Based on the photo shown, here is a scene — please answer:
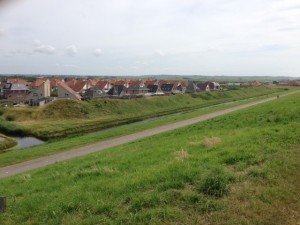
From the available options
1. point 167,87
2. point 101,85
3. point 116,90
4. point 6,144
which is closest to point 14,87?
point 101,85

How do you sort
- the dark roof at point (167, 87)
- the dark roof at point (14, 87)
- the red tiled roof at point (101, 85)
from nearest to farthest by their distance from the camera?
the dark roof at point (14, 87)
the red tiled roof at point (101, 85)
the dark roof at point (167, 87)

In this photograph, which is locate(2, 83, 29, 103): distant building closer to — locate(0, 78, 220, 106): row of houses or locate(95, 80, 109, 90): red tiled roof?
locate(0, 78, 220, 106): row of houses

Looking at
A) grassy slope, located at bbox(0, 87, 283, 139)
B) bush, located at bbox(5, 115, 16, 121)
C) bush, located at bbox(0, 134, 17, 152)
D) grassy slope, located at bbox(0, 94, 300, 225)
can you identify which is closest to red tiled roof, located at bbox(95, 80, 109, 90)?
grassy slope, located at bbox(0, 87, 283, 139)

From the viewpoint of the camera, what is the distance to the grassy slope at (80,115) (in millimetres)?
42531

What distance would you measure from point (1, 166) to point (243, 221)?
736 inches

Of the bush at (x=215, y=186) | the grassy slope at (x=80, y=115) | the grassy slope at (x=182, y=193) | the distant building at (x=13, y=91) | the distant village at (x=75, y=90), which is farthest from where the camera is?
the distant building at (x=13, y=91)

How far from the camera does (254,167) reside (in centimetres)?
798

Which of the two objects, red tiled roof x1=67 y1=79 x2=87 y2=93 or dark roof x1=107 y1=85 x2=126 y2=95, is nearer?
Answer: red tiled roof x1=67 y1=79 x2=87 y2=93

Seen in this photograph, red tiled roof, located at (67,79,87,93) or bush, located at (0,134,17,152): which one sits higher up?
red tiled roof, located at (67,79,87,93)

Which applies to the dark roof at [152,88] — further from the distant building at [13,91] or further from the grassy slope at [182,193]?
the grassy slope at [182,193]

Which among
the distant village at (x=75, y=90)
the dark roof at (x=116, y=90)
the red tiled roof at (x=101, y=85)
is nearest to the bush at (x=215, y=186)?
the distant village at (x=75, y=90)

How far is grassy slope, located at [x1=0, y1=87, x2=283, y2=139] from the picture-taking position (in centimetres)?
4253

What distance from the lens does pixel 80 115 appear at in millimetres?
53875

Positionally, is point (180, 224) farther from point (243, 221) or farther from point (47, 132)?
point (47, 132)
